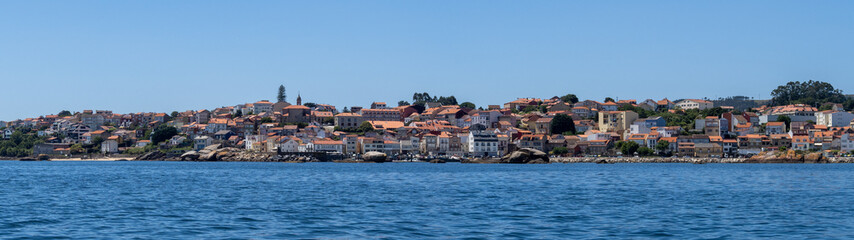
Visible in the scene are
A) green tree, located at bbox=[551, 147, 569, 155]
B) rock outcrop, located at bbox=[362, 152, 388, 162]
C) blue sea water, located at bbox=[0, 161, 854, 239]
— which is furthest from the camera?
green tree, located at bbox=[551, 147, 569, 155]

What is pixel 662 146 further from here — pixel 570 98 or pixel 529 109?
pixel 570 98

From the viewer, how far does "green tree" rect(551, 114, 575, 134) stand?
120 m

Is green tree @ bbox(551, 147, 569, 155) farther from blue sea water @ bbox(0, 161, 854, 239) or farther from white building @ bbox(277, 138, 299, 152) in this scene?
blue sea water @ bbox(0, 161, 854, 239)

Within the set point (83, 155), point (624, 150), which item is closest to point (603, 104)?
point (624, 150)

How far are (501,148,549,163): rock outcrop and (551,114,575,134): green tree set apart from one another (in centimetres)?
2407

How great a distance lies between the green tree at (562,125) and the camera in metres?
120

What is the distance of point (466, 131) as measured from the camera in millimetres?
124812

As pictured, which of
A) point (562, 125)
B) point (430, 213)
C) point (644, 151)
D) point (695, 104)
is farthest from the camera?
point (695, 104)

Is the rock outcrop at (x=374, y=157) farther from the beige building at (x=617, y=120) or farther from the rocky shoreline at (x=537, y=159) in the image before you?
the beige building at (x=617, y=120)

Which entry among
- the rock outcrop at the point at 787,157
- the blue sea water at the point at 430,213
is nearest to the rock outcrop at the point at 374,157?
the rock outcrop at the point at 787,157

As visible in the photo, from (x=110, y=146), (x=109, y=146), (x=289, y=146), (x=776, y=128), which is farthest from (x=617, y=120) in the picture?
(x=109, y=146)

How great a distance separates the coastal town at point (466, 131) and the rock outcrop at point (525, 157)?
9642mm

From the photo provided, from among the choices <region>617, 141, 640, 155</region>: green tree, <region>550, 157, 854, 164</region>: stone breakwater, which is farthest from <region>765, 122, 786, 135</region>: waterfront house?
<region>550, 157, 854, 164</region>: stone breakwater

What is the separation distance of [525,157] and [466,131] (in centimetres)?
3123
